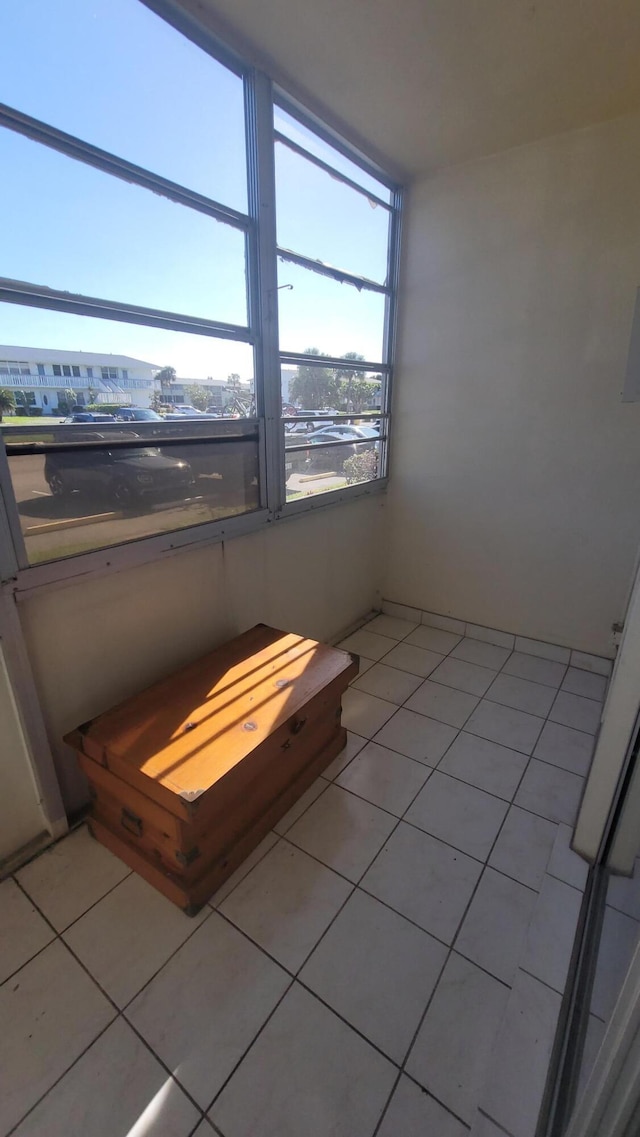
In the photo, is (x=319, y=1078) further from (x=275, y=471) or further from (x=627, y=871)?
(x=275, y=471)

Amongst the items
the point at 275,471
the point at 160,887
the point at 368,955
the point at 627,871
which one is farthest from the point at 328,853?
the point at 275,471

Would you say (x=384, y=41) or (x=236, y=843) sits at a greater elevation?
(x=384, y=41)

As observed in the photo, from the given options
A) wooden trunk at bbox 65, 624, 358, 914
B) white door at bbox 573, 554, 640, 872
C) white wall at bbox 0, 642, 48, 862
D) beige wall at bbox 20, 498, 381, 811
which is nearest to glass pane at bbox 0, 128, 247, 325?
beige wall at bbox 20, 498, 381, 811

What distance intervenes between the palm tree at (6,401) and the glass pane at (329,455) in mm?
1113

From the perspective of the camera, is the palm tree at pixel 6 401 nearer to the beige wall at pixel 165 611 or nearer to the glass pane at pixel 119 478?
the glass pane at pixel 119 478

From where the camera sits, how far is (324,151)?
2018 mm

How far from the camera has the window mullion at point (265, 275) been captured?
165 cm

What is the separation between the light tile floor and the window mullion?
1.40 m

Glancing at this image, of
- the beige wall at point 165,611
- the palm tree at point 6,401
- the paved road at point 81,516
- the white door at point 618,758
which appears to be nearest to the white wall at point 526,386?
the beige wall at point 165,611

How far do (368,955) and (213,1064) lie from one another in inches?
16.6

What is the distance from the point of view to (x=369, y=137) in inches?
81.5

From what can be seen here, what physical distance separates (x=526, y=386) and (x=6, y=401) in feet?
7.42

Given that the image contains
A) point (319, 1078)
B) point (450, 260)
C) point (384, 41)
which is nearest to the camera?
point (319, 1078)

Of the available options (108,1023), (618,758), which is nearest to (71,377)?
(108,1023)
